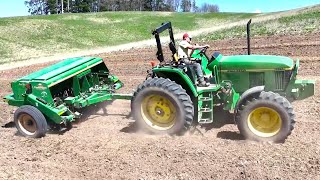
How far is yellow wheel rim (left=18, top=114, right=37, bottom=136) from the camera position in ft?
25.1

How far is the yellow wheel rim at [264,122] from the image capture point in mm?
6430

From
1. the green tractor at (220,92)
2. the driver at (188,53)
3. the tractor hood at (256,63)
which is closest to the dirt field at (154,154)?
the green tractor at (220,92)

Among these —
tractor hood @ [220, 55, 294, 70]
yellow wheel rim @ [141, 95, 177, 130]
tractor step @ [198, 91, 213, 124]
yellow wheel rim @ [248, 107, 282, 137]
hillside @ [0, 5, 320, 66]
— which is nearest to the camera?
yellow wheel rim @ [248, 107, 282, 137]

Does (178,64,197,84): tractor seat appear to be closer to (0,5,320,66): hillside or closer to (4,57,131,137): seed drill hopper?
(4,57,131,137): seed drill hopper

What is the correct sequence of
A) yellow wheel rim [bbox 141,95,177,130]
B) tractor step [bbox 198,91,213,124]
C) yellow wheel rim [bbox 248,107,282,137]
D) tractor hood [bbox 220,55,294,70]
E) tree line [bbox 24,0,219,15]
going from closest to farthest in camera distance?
1. yellow wheel rim [bbox 248,107,282,137]
2. tractor hood [bbox 220,55,294,70]
3. tractor step [bbox 198,91,213,124]
4. yellow wheel rim [bbox 141,95,177,130]
5. tree line [bbox 24,0,219,15]

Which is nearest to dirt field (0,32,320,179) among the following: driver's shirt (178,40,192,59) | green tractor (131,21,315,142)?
green tractor (131,21,315,142)

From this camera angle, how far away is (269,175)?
17.7 feet

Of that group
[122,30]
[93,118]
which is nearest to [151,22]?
[122,30]

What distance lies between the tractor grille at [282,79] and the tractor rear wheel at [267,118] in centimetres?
65

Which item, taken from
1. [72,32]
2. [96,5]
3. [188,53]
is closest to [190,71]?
[188,53]

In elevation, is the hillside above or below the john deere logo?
above

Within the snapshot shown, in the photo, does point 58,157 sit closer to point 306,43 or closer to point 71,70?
point 71,70

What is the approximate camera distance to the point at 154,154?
6367mm

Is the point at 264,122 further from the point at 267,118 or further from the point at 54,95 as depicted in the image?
the point at 54,95
